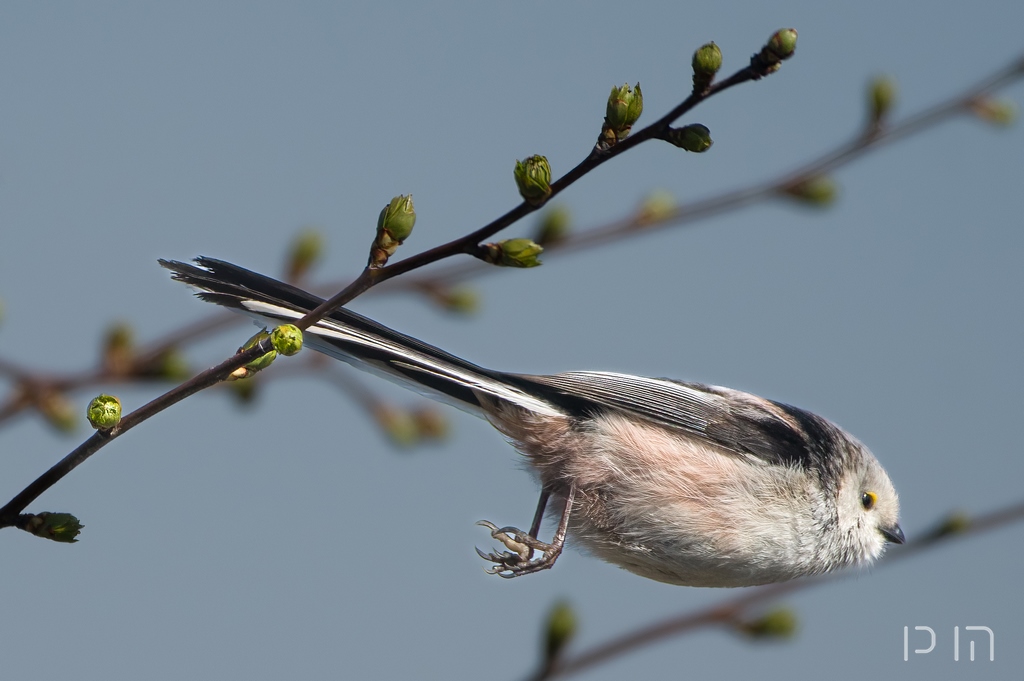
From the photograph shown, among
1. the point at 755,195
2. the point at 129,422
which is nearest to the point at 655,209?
the point at 755,195

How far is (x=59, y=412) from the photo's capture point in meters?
2.84

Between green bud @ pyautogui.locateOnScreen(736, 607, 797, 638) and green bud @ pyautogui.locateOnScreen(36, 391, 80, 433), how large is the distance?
2102mm

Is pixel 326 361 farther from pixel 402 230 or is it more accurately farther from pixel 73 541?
pixel 402 230

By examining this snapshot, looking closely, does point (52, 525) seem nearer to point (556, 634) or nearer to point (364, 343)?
point (364, 343)

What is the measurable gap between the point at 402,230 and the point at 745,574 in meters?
2.03

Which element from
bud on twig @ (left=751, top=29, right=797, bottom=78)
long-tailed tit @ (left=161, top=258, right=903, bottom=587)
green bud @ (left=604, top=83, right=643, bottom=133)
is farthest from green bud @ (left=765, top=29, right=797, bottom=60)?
long-tailed tit @ (left=161, top=258, right=903, bottom=587)

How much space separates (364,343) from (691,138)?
1.28 m

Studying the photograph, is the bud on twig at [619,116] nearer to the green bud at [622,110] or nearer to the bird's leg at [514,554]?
the green bud at [622,110]

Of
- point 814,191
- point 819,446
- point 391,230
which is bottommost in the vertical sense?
point 391,230

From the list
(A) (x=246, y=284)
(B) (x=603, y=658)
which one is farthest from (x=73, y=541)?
(B) (x=603, y=658)

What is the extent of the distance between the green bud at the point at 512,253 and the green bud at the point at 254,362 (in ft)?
1.45

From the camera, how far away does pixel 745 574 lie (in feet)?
10.9

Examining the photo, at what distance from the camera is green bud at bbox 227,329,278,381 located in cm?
186

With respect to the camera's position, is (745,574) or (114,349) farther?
(745,574)
